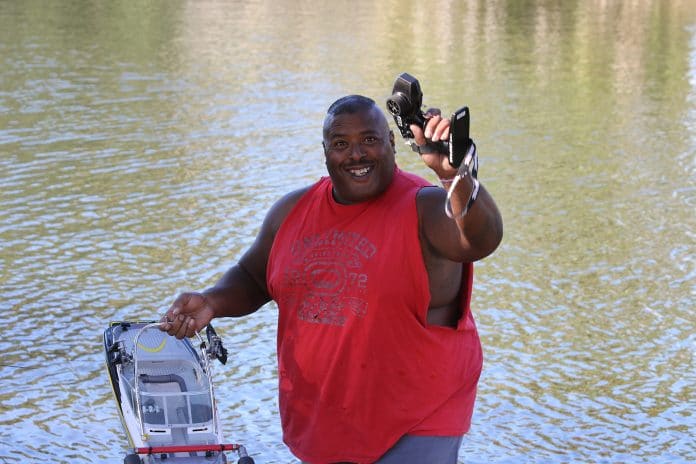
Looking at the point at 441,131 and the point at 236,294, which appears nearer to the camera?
the point at 441,131

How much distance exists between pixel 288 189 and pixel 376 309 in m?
8.73

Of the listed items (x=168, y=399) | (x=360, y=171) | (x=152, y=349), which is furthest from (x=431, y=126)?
(x=152, y=349)

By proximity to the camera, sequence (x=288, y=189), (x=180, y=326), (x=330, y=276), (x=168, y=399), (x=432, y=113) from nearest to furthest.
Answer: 1. (x=432, y=113)
2. (x=330, y=276)
3. (x=180, y=326)
4. (x=168, y=399)
5. (x=288, y=189)

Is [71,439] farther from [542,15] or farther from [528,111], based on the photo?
[542,15]

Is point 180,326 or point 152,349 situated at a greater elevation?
point 180,326

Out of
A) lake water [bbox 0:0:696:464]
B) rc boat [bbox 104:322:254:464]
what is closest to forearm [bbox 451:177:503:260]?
rc boat [bbox 104:322:254:464]

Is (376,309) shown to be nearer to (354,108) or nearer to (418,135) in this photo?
(418,135)

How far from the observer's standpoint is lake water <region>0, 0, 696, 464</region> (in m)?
6.66

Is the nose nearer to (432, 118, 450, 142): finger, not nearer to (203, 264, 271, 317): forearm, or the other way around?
(432, 118, 450, 142): finger

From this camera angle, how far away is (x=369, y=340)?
3.31m

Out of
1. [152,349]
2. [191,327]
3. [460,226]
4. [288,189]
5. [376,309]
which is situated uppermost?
[460,226]

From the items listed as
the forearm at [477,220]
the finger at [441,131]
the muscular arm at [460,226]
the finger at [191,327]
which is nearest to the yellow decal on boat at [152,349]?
the finger at [191,327]

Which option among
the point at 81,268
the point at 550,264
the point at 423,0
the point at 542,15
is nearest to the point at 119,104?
the point at 81,268

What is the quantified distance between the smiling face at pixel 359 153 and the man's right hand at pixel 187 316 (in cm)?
66
